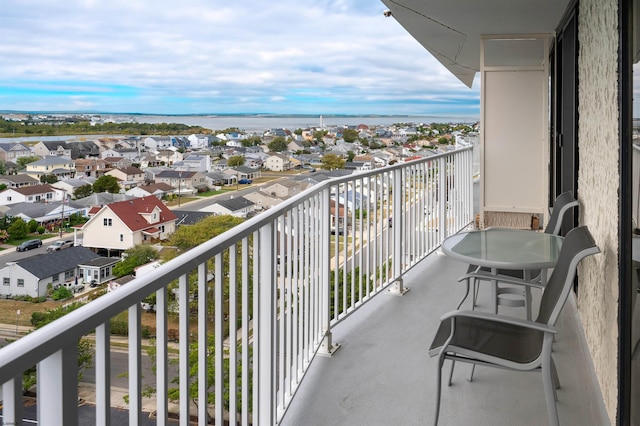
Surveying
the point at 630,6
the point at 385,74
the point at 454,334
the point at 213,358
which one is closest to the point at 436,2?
the point at 630,6

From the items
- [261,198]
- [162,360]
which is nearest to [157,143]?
[261,198]

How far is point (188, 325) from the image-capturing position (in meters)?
1.37

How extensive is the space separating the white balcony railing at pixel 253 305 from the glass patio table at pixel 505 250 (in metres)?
0.76

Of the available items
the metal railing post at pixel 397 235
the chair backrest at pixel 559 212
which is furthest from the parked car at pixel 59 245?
the chair backrest at pixel 559 212

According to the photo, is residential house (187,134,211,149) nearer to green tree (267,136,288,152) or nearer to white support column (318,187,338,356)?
green tree (267,136,288,152)

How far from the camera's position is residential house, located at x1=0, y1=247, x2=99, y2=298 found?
5.61 ft

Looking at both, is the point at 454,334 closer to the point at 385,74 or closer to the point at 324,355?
the point at 324,355

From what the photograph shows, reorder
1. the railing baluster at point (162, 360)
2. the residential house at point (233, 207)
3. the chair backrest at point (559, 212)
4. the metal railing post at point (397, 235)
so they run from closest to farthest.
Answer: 1. the railing baluster at point (162, 360)
2. the residential house at point (233, 207)
3. the chair backrest at point (559, 212)
4. the metal railing post at point (397, 235)

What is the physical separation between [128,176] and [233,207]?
78 centimetres

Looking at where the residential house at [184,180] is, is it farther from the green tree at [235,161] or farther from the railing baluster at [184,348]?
the railing baluster at [184,348]

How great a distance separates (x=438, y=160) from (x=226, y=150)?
2463mm

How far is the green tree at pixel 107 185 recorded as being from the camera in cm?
283

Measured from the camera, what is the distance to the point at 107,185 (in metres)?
2.89

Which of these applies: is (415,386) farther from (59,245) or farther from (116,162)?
(116,162)
